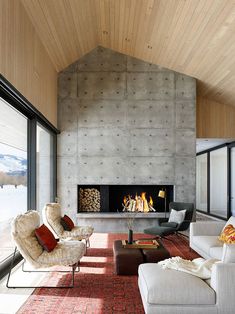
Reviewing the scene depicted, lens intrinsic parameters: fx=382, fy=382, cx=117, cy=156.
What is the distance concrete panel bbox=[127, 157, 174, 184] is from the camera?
911 centimetres

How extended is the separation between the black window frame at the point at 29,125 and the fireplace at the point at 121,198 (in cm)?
89

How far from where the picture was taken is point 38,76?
7.03 metres

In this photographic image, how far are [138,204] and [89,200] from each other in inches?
47.3

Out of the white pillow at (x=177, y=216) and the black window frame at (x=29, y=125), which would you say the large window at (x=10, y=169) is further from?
the white pillow at (x=177, y=216)

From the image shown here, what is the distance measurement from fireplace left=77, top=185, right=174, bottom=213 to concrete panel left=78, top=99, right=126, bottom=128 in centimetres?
152

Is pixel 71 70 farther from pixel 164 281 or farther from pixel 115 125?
pixel 164 281

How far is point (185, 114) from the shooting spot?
917 cm

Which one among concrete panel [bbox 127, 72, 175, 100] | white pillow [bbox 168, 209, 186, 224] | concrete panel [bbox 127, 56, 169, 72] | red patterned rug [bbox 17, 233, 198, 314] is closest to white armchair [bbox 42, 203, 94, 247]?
red patterned rug [bbox 17, 233, 198, 314]

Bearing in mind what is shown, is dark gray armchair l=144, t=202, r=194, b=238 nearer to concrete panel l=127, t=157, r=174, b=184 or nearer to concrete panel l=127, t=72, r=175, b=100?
concrete panel l=127, t=157, r=174, b=184

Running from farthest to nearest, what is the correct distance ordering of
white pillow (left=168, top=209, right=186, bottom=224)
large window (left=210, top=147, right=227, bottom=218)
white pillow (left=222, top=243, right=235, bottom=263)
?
1. large window (left=210, top=147, right=227, bottom=218)
2. white pillow (left=168, top=209, right=186, bottom=224)
3. white pillow (left=222, top=243, right=235, bottom=263)

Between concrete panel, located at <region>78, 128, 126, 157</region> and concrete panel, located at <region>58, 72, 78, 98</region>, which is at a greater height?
concrete panel, located at <region>58, 72, 78, 98</region>

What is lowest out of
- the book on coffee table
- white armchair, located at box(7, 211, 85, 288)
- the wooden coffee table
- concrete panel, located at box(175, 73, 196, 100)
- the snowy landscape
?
the wooden coffee table

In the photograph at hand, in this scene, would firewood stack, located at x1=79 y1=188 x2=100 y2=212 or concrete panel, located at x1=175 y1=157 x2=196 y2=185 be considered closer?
concrete panel, located at x1=175 y1=157 x2=196 y2=185

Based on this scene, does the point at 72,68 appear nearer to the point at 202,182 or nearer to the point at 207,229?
the point at 207,229
